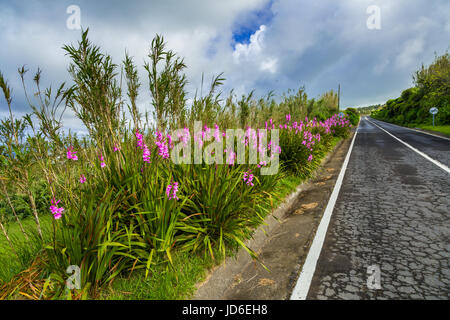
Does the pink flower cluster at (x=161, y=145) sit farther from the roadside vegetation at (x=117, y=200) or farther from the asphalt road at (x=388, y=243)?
the asphalt road at (x=388, y=243)

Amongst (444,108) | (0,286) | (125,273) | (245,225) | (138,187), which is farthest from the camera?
(444,108)

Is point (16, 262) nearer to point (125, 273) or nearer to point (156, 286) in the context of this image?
point (125, 273)

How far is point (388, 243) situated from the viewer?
3.30 metres

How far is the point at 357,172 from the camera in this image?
25.0 feet

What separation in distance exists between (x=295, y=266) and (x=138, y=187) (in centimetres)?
217

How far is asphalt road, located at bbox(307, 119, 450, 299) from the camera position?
7.99 ft

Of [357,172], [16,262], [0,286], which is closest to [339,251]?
[0,286]

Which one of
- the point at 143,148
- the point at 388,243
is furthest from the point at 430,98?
the point at 143,148

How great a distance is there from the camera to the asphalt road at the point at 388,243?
2.44 m

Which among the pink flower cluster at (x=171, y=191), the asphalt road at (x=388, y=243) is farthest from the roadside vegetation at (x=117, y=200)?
the asphalt road at (x=388, y=243)

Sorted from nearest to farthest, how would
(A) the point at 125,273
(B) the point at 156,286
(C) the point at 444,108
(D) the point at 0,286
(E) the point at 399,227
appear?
(D) the point at 0,286 → (B) the point at 156,286 → (A) the point at 125,273 → (E) the point at 399,227 → (C) the point at 444,108
